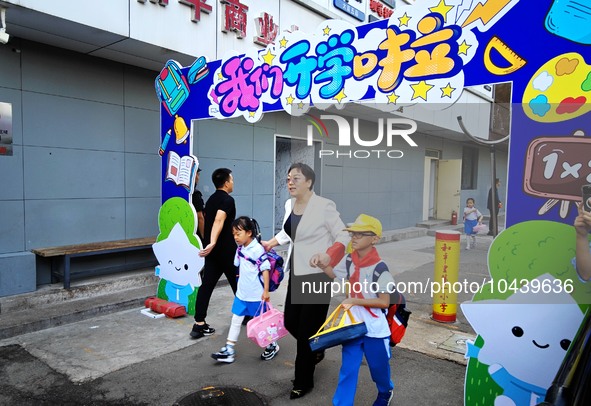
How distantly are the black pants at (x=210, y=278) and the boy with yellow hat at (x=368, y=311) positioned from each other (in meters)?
2.12

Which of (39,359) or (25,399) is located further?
(39,359)

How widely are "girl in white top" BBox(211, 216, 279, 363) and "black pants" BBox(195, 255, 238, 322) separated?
754 millimetres

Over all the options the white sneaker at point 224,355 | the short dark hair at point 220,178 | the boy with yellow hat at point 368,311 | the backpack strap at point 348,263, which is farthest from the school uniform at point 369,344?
the short dark hair at point 220,178

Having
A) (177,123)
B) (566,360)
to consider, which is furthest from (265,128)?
(566,360)

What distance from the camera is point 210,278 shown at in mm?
5020

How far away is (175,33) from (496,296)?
5.79 meters

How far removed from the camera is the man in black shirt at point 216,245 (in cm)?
494

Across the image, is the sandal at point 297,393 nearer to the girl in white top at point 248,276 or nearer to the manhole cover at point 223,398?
the manhole cover at point 223,398

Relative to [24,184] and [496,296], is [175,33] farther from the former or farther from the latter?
[496,296]

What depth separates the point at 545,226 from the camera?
9.95 feet

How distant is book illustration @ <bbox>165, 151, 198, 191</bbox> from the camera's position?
18.3 ft

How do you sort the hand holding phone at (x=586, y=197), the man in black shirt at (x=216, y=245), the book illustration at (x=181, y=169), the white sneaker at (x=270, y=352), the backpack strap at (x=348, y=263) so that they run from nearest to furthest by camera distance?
the hand holding phone at (x=586, y=197), the backpack strap at (x=348, y=263), the white sneaker at (x=270, y=352), the man in black shirt at (x=216, y=245), the book illustration at (x=181, y=169)

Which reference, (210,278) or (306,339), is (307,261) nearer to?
(306,339)

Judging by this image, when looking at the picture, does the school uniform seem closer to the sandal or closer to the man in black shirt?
the sandal
